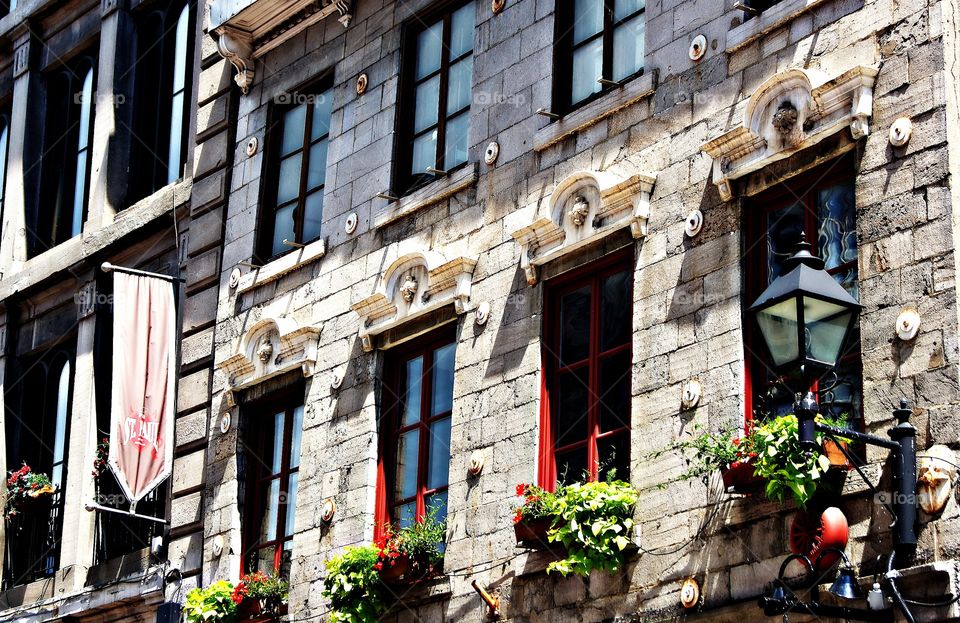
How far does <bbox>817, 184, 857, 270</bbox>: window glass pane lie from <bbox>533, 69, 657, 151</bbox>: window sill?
222cm

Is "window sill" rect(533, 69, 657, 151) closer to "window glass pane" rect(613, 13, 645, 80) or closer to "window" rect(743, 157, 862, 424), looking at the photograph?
"window glass pane" rect(613, 13, 645, 80)

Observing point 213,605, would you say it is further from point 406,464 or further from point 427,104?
point 427,104

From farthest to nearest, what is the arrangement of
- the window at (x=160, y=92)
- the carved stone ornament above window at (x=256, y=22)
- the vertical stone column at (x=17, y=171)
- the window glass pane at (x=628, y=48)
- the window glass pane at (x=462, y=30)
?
1. the vertical stone column at (x=17, y=171)
2. the window at (x=160, y=92)
3. the carved stone ornament above window at (x=256, y=22)
4. the window glass pane at (x=462, y=30)
5. the window glass pane at (x=628, y=48)

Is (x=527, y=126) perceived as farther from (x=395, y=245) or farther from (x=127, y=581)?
(x=127, y=581)

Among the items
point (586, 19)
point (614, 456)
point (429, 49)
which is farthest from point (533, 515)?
point (429, 49)

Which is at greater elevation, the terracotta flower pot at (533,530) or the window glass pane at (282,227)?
the window glass pane at (282,227)

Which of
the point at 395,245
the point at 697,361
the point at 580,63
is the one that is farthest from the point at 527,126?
the point at 697,361

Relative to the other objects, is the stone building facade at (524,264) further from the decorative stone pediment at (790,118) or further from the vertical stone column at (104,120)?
the vertical stone column at (104,120)

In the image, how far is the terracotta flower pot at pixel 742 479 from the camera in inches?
486

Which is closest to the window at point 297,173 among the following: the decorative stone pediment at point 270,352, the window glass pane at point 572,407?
the decorative stone pediment at point 270,352

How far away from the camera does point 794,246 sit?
1309 centimetres

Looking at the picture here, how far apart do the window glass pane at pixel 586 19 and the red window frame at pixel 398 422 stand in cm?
280

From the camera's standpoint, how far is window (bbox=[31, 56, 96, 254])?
23.3 metres

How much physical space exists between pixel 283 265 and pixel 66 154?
6.62 meters
